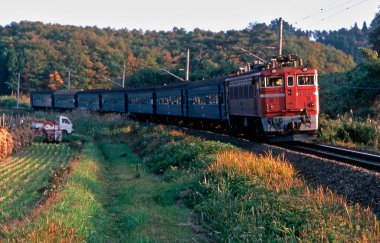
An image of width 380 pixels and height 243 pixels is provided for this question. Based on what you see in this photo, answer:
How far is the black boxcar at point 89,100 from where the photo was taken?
62562 millimetres

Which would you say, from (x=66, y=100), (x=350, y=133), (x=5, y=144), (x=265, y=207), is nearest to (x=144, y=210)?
(x=265, y=207)

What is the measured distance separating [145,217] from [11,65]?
109m

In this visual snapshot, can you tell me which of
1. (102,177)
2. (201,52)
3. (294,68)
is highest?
(201,52)

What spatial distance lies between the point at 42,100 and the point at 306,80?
57893 millimetres

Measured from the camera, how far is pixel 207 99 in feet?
116

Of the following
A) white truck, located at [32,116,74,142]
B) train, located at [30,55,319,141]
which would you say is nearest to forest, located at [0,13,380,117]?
train, located at [30,55,319,141]

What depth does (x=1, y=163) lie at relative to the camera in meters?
28.8

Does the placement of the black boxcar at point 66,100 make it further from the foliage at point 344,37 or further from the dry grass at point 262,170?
the foliage at point 344,37

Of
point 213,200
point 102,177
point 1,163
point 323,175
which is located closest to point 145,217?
point 213,200

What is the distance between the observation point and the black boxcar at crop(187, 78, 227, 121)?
3222 cm

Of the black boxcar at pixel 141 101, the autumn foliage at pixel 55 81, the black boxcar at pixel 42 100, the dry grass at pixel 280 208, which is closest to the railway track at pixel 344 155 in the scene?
the dry grass at pixel 280 208

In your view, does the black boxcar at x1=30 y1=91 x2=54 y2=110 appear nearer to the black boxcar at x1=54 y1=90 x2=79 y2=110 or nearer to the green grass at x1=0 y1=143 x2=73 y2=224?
the black boxcar at x1=54 y1=90 x2=79 y2=110

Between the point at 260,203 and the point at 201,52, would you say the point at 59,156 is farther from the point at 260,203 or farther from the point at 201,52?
the point at 201,52

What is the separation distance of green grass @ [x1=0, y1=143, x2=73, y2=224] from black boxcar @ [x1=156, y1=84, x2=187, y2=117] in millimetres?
8420
